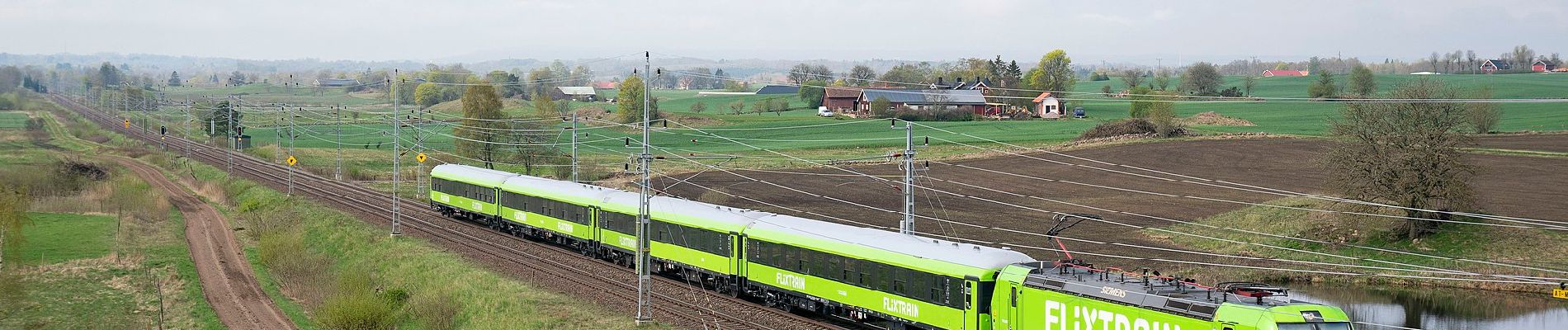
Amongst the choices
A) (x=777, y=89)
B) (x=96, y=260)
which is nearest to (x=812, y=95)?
(x=777, y=89)

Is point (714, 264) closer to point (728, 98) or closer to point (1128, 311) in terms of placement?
point (1128, 311)

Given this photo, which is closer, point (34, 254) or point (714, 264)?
point (714, 264)

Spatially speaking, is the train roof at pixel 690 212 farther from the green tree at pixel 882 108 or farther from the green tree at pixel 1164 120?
the green tree at pixel 882 108

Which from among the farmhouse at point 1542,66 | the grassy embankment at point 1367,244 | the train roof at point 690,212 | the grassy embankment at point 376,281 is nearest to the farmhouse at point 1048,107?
the grassy embankment at point 1367,244

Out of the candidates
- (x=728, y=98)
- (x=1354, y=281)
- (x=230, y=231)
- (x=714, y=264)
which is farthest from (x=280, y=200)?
(x=728, y=98)

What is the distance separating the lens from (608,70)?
205 ft

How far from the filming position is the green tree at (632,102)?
9444 cm

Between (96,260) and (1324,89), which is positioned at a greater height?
(1324,89)

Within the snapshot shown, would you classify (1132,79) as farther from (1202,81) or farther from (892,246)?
(892,246)

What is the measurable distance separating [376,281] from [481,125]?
37.5 meters

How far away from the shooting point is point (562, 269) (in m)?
44.4

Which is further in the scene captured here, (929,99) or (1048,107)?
(1048,107)

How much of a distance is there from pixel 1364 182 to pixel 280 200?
58947 millimetres

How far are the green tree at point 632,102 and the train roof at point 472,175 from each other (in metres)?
28.5
